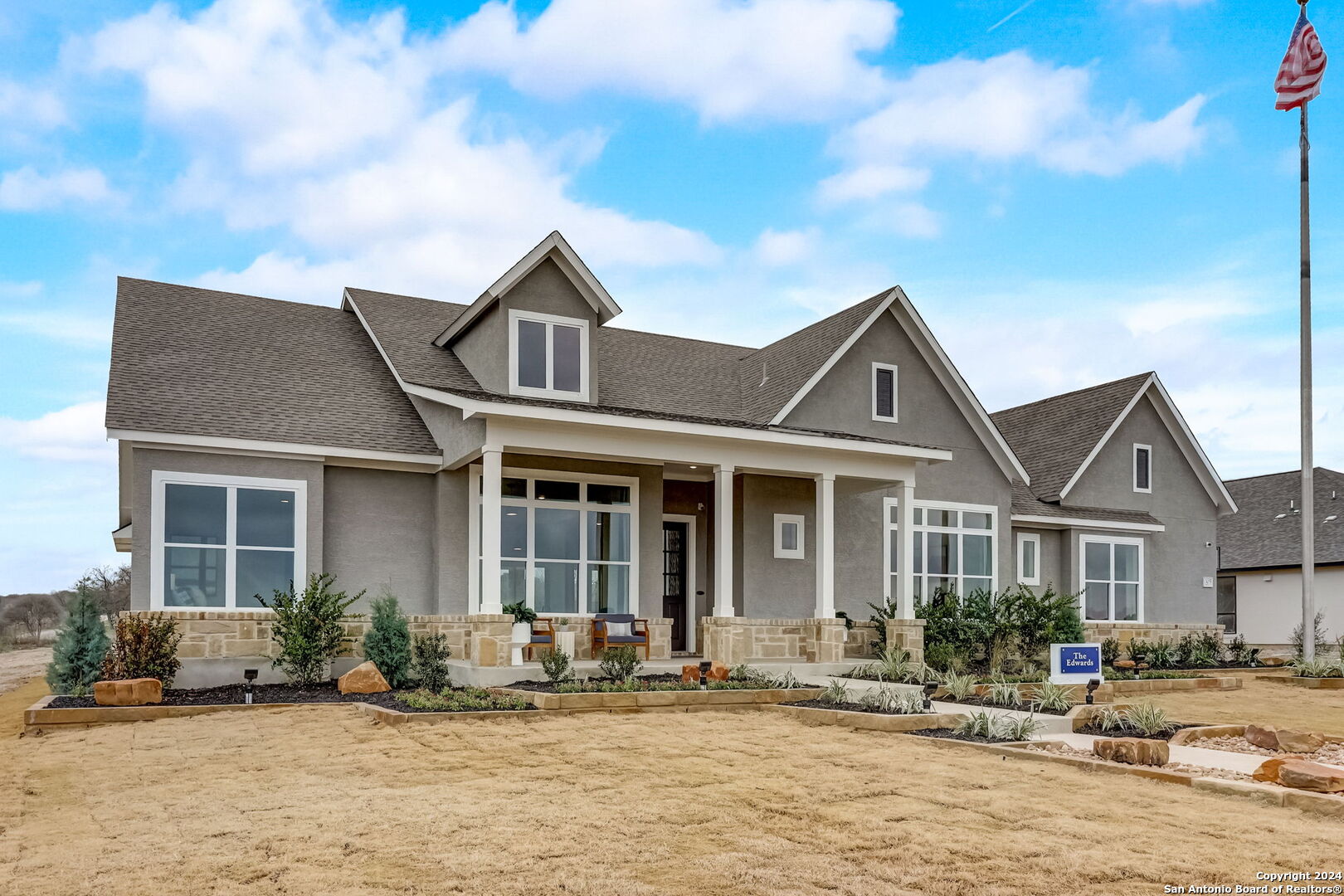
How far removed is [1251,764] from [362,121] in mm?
14179

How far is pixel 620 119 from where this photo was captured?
17.2 meters

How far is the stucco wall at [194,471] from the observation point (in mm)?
14547

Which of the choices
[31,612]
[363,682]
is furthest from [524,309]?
[31,612]

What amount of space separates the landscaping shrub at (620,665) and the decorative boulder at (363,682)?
2967mm

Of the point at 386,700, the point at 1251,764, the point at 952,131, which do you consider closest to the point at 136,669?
the point at 386,700

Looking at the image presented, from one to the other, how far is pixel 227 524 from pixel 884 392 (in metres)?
12.0

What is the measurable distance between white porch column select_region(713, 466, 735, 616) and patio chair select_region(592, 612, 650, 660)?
123cm

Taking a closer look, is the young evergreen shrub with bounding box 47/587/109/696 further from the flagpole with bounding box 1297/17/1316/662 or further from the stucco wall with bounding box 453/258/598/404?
the flagpole with bounding box 1297/17/1316/662

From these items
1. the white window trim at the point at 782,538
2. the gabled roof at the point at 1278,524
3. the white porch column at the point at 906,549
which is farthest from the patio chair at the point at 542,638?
the gabled roof at the point at 1278,524

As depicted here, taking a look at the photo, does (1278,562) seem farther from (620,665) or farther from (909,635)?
(620,665)

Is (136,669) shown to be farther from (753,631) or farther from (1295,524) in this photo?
(1295,524)

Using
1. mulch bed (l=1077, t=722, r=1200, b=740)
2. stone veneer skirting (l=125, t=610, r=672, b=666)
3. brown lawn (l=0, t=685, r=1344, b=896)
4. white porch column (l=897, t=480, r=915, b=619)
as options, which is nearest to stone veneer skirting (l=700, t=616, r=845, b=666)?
white porch column (l=897, t=480, r=915, b=619)

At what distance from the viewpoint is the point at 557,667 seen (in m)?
14.0

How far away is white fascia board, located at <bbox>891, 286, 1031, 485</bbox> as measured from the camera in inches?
804
